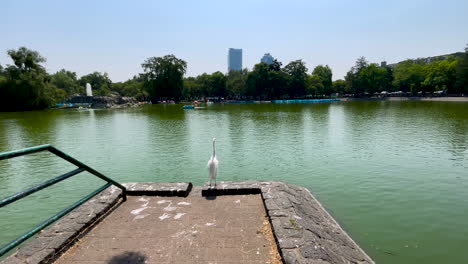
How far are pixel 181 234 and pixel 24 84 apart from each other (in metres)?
71.7

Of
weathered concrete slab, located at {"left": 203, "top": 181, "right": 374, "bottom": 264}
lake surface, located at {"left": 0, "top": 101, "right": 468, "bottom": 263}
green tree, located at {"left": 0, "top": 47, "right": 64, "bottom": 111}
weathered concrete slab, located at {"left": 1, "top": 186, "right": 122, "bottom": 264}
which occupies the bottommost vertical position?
lake surface, located at {"left": 0, "top": 101, "right": 468, "bottom": 263}

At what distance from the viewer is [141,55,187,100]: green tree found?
282 feet

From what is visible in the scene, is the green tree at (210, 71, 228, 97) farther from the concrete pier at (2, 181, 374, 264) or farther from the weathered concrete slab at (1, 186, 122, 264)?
the weathered concrete slab at (1, 186, 122, 264)

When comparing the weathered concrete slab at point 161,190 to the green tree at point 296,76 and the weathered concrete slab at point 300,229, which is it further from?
the green tree at point 296,76

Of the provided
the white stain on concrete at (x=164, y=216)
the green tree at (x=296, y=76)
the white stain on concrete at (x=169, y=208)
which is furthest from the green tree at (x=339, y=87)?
the white stain on concrete at (x=164, y=216)

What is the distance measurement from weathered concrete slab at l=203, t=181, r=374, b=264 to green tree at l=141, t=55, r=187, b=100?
8314 cm

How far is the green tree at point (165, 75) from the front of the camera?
85875mm

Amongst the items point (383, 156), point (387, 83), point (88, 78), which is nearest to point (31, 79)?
point (88, 78)

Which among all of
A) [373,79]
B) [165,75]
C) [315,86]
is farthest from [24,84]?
[373,79]

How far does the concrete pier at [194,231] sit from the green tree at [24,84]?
68.7m

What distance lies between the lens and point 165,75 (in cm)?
8619

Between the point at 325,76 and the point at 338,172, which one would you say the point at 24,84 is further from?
the point at 325,76

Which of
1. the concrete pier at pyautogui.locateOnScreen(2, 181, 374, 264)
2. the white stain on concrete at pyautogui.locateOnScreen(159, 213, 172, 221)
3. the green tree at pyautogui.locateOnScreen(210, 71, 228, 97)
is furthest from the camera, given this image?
the green tree at pyautogui.locateOnScreen(210, 71, 228, 97)

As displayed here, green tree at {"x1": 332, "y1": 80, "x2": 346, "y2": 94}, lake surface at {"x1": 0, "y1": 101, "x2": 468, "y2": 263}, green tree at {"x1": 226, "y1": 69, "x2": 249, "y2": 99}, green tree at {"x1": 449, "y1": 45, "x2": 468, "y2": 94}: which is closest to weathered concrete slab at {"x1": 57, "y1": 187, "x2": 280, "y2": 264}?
lake surface at {"x1": 0, "y1": 101, "x2": 468, "y2": 263}
